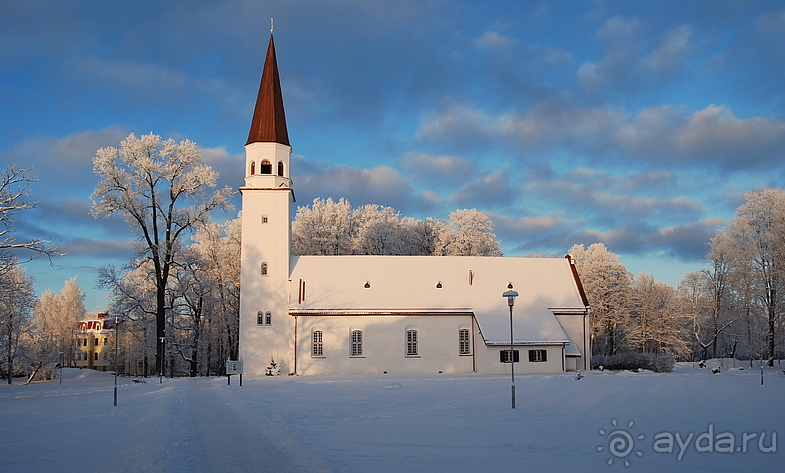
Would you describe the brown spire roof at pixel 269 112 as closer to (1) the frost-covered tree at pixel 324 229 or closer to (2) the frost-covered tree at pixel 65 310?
(1) the frost-covered tree at pixel 324 229

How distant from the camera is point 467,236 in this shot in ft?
202

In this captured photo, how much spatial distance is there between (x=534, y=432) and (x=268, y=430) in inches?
237

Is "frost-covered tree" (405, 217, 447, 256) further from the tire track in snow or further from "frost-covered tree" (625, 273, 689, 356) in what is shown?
the tire track in snow

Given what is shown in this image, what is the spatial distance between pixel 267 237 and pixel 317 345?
754 cm

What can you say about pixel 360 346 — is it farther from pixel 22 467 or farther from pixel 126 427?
pixel 22 467

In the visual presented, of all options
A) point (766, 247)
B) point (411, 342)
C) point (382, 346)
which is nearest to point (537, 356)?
point (411, 342)

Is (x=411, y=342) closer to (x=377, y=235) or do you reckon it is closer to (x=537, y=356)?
(x=537, y=356)

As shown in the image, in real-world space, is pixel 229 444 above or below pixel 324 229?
below

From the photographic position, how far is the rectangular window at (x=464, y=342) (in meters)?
38.5

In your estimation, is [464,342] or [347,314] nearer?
[347,314]

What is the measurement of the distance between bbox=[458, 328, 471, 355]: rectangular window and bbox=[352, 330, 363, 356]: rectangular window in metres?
6.27

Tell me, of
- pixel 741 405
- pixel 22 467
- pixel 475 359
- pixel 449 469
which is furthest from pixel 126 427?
pixel 475 359

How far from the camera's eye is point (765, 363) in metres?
44.0

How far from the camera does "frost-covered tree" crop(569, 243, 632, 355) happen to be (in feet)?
188
